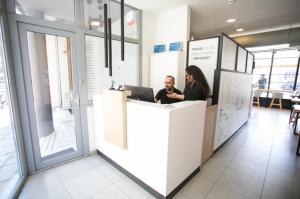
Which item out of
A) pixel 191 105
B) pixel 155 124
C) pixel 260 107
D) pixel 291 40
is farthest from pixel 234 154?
pixel 260 107

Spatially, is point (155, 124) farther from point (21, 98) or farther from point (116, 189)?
point (21, 98)

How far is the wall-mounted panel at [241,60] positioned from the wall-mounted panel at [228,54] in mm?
386

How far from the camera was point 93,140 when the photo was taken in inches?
116

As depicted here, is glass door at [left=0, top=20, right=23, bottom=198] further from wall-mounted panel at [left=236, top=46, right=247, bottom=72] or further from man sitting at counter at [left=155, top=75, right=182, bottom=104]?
wall-mounted panel at [left=236, top=46, right=247, bottom=72]

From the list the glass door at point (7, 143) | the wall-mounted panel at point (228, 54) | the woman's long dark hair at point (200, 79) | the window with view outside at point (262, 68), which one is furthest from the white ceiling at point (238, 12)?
the window with view outside at point (262, 68)

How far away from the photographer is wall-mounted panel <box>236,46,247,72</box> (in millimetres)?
3543

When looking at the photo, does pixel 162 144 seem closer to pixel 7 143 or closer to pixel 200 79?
pixel 200 79

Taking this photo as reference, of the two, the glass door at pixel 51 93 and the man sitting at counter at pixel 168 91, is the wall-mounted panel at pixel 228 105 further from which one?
the glass door at pixel 51 93

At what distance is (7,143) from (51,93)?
976mm

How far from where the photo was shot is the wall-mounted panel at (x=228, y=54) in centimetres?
275

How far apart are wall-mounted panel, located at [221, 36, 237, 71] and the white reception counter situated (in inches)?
47.5

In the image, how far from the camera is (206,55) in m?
2.86

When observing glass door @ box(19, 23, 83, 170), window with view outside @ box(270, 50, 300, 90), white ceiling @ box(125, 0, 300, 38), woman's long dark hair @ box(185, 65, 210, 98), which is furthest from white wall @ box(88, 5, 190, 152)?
window with view outside @ box(270, 50, 300, 90)

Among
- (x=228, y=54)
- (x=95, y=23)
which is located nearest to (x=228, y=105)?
(x=228, y=54)
